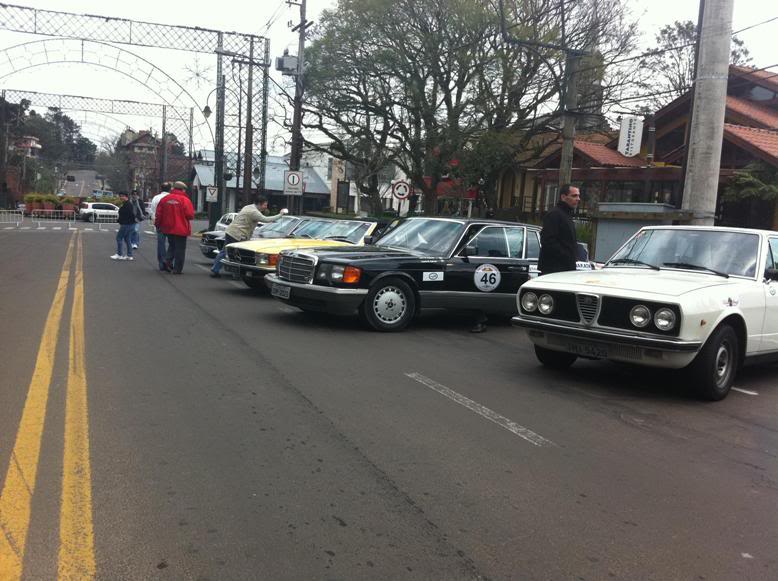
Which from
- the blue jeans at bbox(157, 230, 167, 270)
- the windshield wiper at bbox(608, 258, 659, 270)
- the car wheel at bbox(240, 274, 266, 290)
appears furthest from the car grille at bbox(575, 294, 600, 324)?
the blue jeans at bbox(157, 230, 167, 270)

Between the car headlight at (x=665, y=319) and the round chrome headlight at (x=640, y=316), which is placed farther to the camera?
the round chrome headlight at (x=640, y=316)

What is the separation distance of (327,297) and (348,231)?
464 centimetres

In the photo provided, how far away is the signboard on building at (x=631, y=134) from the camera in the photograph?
82.5ft

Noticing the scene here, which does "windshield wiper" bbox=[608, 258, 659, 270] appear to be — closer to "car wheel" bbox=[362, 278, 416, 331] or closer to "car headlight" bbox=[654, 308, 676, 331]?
"car headlight" bbox=[654, 308, 676, 331]

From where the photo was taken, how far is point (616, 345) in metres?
6.47

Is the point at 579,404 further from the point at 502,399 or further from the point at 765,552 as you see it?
the point at 765,552

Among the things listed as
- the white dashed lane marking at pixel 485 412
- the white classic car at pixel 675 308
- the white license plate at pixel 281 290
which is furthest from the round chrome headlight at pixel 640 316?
the white license plate at pixel 281 290

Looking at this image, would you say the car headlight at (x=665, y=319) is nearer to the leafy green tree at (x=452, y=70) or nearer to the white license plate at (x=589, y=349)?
the white license plate at (x=589, y=349)

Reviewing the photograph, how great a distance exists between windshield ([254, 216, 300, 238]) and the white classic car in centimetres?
881

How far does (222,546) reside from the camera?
11.0 ft

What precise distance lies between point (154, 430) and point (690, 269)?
17.4ft

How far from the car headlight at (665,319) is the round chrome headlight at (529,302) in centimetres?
121

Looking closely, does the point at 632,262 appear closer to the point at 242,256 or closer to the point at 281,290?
the point at 281,290

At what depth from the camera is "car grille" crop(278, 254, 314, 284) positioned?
9516 mm
